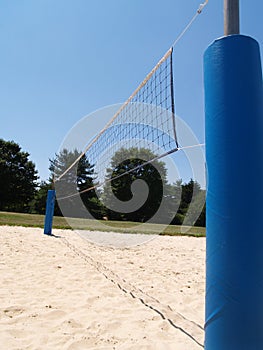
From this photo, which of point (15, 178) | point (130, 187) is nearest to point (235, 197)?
point (130, 187)

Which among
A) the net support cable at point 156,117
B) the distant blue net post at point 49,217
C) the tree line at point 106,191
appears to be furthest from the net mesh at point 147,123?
the tree line at point 106,191

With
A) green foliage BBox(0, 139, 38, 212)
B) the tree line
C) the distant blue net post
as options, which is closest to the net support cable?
the distant blue net post

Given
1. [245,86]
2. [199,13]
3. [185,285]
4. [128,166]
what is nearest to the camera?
[245,86]

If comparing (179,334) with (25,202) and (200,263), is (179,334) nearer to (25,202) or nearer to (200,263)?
(200,263)

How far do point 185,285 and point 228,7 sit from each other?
2824mm

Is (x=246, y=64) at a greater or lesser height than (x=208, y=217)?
greater

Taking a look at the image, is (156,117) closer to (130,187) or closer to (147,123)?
(147,123)

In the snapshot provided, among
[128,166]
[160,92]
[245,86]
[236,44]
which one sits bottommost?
[245,86]

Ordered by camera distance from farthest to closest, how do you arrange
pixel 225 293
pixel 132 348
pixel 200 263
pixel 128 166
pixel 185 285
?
pixel 128 166
pixel 200 263
pixel 185 285
pixel 132 348
pixel 225 293

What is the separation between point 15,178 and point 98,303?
81.8 feet

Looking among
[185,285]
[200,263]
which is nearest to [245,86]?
[185,285]

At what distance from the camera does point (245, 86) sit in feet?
4.46

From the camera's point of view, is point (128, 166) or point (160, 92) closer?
point (160, 92)

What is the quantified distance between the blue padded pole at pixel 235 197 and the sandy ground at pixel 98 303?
651mm
